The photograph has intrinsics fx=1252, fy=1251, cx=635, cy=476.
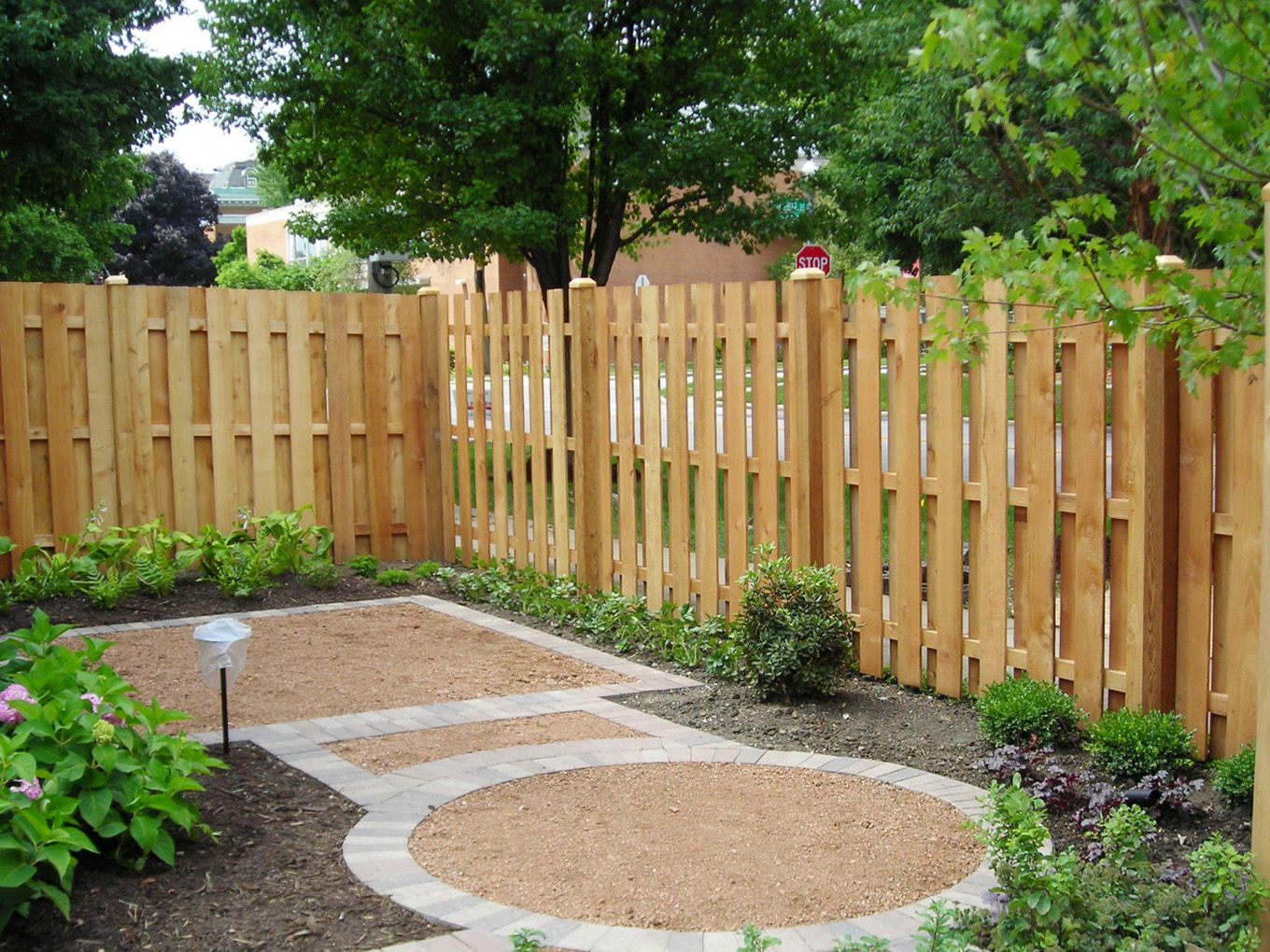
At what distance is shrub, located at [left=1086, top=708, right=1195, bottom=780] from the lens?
4574 millimetres

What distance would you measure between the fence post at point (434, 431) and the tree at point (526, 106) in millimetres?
2178

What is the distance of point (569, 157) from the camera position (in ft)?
42.1

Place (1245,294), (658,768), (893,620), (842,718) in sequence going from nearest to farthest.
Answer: (1245,294)
(658,768)
(842,718)
(893,620)

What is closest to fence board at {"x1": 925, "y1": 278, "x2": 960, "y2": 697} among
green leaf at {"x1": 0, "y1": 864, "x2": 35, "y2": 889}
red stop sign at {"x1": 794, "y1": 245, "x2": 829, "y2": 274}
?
green leaf at {"x1": 0, "y1": 864, "x2": 35, "y2": 889}

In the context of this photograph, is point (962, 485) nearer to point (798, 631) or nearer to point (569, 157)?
point (798, 631)

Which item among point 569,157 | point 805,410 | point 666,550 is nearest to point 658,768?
point 805,410

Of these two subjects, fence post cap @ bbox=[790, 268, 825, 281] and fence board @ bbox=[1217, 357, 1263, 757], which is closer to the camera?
fence board @ bbox=[1217, 357, 1263, 757]

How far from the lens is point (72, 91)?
1383 centimetres

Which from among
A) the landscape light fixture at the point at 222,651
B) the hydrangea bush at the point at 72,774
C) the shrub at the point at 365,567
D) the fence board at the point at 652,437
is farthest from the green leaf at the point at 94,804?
the shrub at the point at 365,567

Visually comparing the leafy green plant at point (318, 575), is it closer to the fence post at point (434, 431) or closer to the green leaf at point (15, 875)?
the fence post at point (434, 431)

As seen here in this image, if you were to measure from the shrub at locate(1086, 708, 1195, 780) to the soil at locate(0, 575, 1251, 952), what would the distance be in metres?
0.17

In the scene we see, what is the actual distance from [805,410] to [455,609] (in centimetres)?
306

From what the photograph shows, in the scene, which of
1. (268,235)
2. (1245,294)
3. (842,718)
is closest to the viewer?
(1245,294)

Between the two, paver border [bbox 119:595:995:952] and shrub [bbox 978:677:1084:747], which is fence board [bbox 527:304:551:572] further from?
shrub [bbox 978:677:1084:747]
